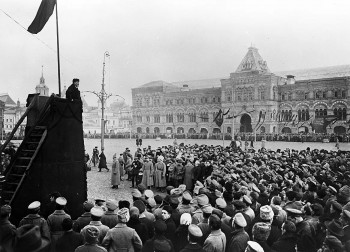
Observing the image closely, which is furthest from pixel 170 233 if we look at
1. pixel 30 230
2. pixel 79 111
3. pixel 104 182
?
pixel 104 182

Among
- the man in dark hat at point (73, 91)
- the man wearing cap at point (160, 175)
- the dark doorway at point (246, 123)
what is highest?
the dark doorway at point (246, 123)

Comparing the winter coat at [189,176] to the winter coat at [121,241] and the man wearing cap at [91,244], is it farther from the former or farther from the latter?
the man wearing cap at [91,244]

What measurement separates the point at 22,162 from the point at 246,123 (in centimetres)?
5356

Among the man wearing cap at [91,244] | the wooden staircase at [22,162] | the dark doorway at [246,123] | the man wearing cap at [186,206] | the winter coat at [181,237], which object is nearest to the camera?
the man wearing cap at [91,244]

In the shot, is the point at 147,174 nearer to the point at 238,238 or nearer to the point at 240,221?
the point at 240,221

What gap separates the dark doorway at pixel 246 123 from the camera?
57094 mm

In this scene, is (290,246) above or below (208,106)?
below

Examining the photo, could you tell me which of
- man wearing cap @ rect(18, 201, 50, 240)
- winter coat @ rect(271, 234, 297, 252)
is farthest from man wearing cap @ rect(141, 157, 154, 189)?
winter coat @ rect(271, 234, 297, 252)

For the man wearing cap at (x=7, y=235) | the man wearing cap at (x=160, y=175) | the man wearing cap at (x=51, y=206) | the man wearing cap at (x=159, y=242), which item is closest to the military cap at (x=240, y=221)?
the man wearing cap at (x=159, y=242)

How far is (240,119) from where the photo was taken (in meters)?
58.3

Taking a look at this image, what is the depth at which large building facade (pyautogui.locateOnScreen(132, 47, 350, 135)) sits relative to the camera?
50.8 metres

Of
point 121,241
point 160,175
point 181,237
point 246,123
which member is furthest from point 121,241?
point 246,123

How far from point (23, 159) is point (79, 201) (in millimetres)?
1469

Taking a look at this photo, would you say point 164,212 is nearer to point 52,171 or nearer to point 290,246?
point 290,246
